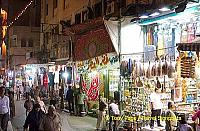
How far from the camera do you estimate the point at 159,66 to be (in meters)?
13.2

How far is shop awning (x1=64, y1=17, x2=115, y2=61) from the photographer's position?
1666cm

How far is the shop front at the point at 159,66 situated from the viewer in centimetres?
1250

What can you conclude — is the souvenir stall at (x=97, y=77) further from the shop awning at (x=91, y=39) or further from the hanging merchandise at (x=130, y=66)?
the hanging merchandise at (x=130, y=66)

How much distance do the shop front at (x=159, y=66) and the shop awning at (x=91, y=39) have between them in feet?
1.89

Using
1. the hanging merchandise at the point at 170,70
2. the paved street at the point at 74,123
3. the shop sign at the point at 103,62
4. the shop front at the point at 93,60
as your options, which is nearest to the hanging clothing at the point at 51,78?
the shop front at the point at 93,60

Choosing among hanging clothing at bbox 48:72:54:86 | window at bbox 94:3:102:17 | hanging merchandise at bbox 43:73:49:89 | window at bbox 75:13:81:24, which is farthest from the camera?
hanging merchandise at bbox 43:73:49:89

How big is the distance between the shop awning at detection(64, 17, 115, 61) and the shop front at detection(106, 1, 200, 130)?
577 mm

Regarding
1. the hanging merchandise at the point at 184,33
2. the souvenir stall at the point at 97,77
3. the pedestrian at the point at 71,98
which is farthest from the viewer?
the pedestrian at the point at 71,98

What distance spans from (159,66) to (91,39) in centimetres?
615

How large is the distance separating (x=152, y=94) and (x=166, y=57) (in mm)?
1756

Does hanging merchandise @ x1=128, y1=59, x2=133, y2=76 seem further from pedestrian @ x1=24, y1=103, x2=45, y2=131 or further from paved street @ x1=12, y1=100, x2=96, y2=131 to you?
pedestrian @ x1=24, y1=103, x2=45, y2=131

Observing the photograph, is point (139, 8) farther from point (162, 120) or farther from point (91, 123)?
point (91, 123)

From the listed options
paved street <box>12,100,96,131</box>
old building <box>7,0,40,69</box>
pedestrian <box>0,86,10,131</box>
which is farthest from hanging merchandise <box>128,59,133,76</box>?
old building <box>7,0,40,69</box>

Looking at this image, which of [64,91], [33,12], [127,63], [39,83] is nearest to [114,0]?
[127,63]
